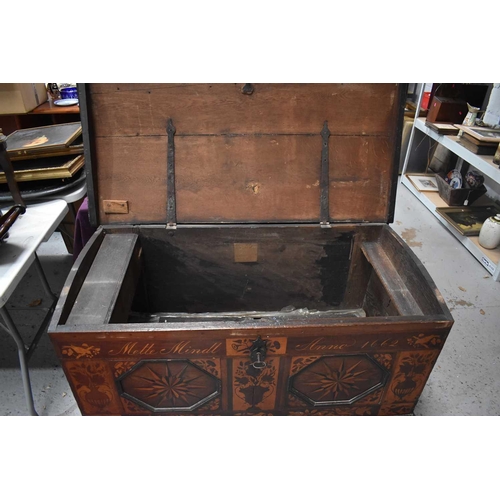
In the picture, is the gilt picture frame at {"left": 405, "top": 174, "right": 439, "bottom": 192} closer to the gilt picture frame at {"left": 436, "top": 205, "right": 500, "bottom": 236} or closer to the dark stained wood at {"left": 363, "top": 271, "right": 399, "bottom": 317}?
the gilt picture frame at {"left": 436, "top": 205, "right": 500, "bottom": 236}

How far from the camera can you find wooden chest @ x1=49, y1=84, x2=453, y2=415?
4.09 feet

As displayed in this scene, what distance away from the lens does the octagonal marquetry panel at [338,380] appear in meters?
1.31

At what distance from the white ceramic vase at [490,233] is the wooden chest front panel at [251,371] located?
190cm

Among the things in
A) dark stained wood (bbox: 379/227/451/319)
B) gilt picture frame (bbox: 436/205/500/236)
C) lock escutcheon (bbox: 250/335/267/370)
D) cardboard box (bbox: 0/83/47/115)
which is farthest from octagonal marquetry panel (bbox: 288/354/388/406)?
cardboard box (bbox: 0/83/47/115)

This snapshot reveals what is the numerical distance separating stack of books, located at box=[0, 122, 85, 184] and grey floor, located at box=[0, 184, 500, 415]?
0.84 metres

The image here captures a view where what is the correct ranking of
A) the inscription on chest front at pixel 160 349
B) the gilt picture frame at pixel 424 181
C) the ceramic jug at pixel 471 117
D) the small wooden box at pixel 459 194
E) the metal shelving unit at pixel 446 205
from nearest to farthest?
the inscription on chest front at pixel 160 349 → the metal shelving unit at pixel 446 205 → the ceramic jug at pixel 471 117 → the small wooden box at pixel 459 194 → the gilt picture frame at pixel 424 181

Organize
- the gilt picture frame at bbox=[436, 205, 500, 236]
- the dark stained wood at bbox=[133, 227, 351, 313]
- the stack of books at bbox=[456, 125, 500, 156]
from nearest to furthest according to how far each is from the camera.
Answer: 1. the dark stained wood at bbox=[133, 227, 351, 313]
2. the stack of books at bbox=[456, 125, 500, 156]
3. the gilt picture frame at bbox=[436, 205, 500, 236]

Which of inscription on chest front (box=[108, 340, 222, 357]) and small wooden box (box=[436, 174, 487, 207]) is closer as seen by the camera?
inscription on chest front (box=[108, 340, 222, 357])

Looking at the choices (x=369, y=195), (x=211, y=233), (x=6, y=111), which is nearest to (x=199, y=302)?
(x=211, y=233)

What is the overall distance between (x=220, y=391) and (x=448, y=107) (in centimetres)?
326

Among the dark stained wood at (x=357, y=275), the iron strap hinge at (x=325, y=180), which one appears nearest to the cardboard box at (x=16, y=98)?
the iron strap hinge at (x=325, y=180)

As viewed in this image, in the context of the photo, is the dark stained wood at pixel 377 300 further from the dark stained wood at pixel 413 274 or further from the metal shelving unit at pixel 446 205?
the metal shelving unit at pixel 446 205

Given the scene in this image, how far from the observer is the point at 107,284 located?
4.92ft

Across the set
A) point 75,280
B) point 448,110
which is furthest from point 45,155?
point 448,110
